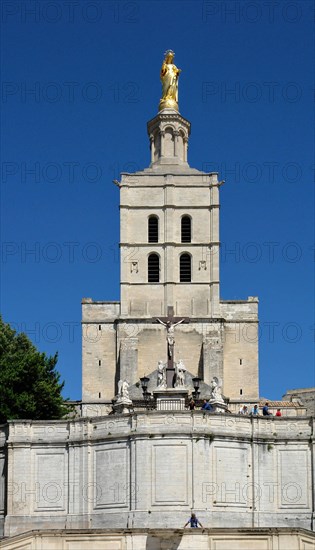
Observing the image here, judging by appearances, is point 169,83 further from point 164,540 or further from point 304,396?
point 164,540

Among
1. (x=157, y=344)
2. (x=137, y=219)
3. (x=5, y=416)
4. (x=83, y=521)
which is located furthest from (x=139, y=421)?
(x=137, y=219)

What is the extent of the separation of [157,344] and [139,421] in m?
40.2

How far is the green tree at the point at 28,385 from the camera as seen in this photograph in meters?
66.1

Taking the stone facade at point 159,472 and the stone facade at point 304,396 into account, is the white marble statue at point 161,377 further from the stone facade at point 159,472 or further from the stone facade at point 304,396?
the stone facade at point 304,396

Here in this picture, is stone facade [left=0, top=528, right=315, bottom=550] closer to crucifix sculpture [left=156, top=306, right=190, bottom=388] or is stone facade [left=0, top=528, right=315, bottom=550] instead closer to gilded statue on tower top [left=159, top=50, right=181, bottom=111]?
crucifix sculpture [left=156, top=306, right=190, bottom=388]

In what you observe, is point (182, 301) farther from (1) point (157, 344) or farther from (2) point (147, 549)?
(2) point (147, 549)

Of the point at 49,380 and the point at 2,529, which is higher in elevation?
the point at 49,380

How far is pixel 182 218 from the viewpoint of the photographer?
98.6 m

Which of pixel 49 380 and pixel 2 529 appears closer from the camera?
pixel 2 529

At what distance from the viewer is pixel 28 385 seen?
68.0 meters

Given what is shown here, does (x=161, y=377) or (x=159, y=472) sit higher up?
(x=161, y=377)

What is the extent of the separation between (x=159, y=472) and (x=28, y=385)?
1718cm

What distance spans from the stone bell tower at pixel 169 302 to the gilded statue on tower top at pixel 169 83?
19.5 feet

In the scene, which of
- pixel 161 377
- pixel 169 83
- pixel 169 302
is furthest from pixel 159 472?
pixel 169 83
